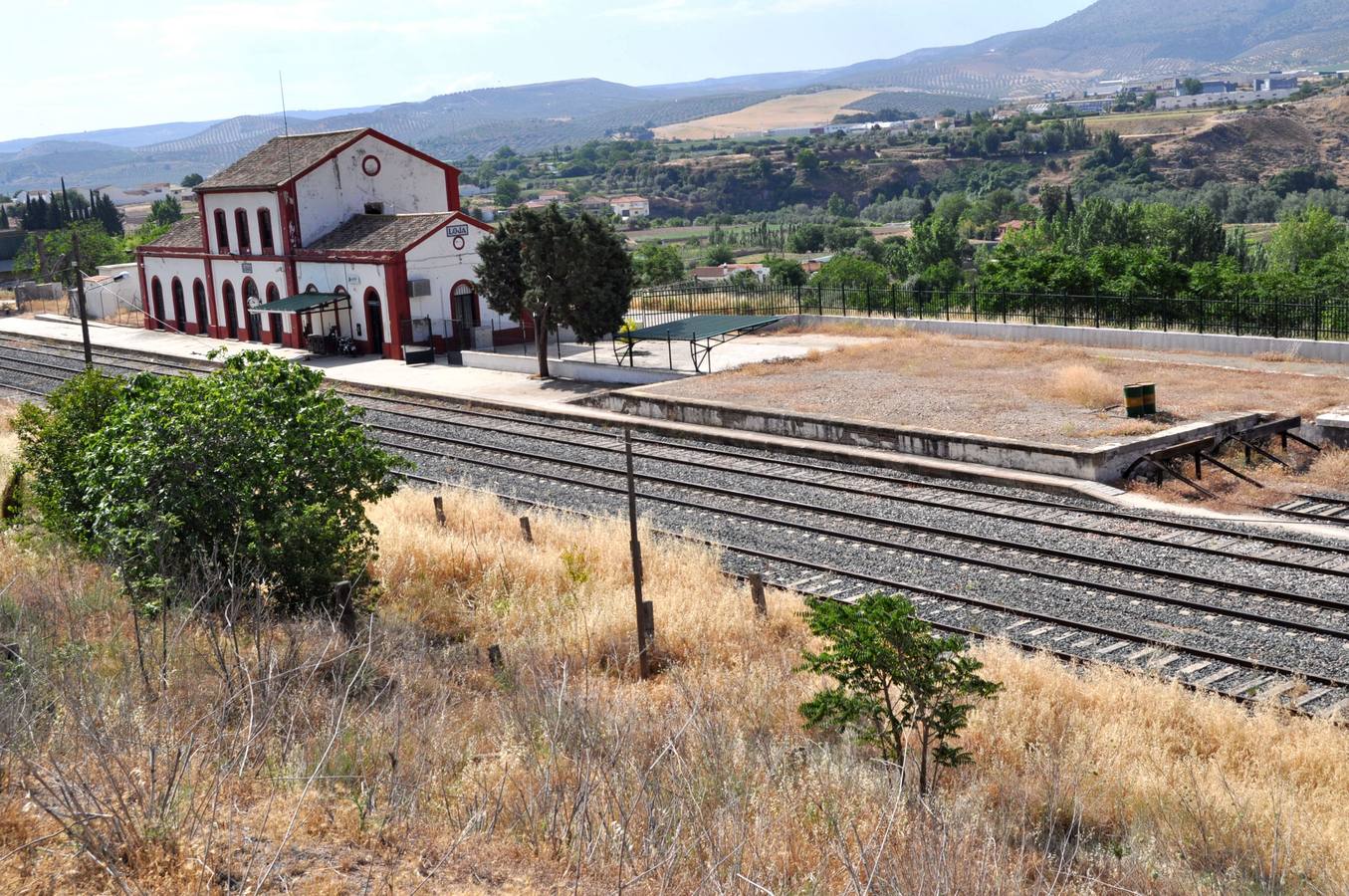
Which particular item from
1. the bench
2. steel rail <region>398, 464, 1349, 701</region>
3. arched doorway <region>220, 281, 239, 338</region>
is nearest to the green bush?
steel rail <region>398, 464, 1349, 701</region>

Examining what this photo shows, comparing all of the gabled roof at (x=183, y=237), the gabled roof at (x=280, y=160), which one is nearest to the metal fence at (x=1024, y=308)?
the gabled roof at (x=280, y=160)

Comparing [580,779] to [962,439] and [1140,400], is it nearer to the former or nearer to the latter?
[962,439]

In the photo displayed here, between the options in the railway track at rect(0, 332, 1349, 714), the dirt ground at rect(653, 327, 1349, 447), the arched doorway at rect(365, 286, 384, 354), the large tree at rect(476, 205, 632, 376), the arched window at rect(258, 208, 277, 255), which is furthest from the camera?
the arched window at rect(258, 208, 277, 255)

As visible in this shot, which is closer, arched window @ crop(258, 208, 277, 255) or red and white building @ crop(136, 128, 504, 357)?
red and white building @ crop(136, 128, 504, 357)

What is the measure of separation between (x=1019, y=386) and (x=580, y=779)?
21632 mm

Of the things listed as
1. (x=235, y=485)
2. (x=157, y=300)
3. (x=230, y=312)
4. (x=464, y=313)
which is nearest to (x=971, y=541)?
(x=235, y=485)

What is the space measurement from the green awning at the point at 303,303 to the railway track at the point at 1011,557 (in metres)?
17.1

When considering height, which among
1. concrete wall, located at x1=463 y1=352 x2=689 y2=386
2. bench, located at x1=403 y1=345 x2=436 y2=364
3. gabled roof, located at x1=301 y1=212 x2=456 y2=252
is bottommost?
concrete wall, located at x1=463 y1=352 x2=689 y2=386

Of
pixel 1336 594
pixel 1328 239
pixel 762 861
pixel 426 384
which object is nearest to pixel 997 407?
pixel 1336 594

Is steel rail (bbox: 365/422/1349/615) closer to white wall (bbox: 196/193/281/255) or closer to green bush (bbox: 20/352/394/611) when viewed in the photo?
green bush (bbox: 20/352/394/611)

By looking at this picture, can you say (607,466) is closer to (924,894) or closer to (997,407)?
(997,407)

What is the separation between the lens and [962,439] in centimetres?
2178

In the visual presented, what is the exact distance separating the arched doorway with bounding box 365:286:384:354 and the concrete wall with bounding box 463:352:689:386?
4302mm

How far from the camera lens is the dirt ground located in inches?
909
